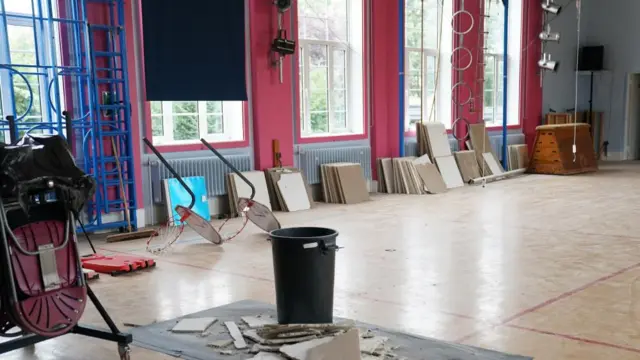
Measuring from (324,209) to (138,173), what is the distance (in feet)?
8.21

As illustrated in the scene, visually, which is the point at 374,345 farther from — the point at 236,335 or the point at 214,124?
the point at 214,124

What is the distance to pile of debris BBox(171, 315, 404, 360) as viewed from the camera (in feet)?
10.2

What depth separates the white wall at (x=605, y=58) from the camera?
14.5 metres

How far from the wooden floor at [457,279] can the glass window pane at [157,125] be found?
1500 mm

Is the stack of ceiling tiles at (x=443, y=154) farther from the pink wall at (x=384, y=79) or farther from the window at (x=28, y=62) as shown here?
the window at (x=28, y=62)

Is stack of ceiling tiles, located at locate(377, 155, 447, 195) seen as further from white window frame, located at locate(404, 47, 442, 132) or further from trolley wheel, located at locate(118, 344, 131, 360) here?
trolley wheel, located at locate(118, 344, 131, 360)

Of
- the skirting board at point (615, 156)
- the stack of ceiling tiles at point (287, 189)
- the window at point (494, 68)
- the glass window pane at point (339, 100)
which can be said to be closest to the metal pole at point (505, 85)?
the window at point (494, 68)

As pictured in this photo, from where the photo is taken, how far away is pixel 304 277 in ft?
11.8

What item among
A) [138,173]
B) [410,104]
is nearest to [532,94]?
[410,104]

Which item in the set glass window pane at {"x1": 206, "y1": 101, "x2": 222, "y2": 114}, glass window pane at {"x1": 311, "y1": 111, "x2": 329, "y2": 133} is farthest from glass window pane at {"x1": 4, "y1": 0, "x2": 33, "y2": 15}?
glass window pane at {"x1": 311, "y1": 111, "x2": 329, "y2": 133}

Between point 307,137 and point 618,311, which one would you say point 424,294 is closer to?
point 618,311

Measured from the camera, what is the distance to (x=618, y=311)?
406 centimetres

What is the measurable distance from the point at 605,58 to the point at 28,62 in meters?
12.7

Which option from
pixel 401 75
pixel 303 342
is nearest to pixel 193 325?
pixel 303 342
